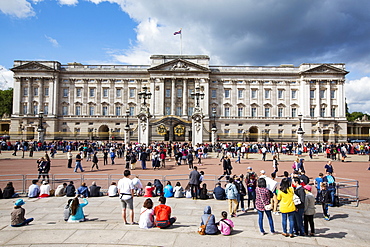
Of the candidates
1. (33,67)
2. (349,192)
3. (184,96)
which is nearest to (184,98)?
(184,96)

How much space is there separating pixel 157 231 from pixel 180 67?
53.1 meters

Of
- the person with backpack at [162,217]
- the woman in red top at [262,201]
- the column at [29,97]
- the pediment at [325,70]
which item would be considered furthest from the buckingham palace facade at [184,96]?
the woman in red top at [262,201]

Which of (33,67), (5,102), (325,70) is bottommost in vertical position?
(5,102)

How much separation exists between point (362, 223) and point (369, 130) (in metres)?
70.4

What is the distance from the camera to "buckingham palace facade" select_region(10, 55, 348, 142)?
57.2 m

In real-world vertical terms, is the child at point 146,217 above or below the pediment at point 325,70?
below

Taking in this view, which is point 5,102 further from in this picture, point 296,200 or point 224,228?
point 296,200

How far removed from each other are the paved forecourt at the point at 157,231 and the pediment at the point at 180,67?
5014 cm

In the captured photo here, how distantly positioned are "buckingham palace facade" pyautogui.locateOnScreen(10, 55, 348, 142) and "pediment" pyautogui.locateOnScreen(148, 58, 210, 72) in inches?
9.2

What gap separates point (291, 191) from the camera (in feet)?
23.2

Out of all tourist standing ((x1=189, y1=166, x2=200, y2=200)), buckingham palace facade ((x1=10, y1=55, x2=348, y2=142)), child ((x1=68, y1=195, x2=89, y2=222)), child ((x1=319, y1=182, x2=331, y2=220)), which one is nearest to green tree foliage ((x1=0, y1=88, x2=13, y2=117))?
buckingham palace facade ((x1=10, y1=55, x2=348, y2=142))

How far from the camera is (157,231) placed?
7.38 m

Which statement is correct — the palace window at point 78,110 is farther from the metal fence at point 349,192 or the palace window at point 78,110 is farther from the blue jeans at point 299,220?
the blue jeans at point 299,220

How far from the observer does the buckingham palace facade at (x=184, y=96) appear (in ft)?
188
